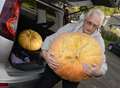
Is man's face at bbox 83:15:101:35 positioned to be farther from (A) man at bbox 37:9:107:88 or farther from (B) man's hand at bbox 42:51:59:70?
(B) man's hand at bbox 42:51:59:70

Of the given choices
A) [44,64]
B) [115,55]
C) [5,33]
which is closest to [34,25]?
[44,64]

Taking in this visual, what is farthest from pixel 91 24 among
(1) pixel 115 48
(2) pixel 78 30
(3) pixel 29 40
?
(1) pixel 115 48

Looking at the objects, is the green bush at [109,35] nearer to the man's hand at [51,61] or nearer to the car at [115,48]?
the car at [115,48]

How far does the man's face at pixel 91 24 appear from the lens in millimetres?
5008

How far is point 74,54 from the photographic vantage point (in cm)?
468

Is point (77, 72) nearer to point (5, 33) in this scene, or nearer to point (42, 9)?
point (5, 33)

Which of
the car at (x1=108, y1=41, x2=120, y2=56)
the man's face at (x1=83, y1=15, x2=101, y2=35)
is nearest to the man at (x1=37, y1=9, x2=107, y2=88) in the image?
the man's face at (x1=83, y1=15, x2=101, y2=35)

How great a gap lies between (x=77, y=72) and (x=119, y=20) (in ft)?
78.8

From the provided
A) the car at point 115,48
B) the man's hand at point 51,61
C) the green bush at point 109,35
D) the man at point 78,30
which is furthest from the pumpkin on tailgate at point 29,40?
the green bush at point 109,35

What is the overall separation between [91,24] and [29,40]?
969mm

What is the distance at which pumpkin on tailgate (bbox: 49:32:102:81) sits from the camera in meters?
4.68

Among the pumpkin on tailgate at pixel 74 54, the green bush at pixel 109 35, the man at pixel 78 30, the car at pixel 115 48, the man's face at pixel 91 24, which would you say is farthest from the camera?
the green bush at pixel 109 35

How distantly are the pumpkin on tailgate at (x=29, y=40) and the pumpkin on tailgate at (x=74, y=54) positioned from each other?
30.8 inches

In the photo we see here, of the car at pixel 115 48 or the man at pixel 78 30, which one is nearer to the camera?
the man at pixel 78 30
